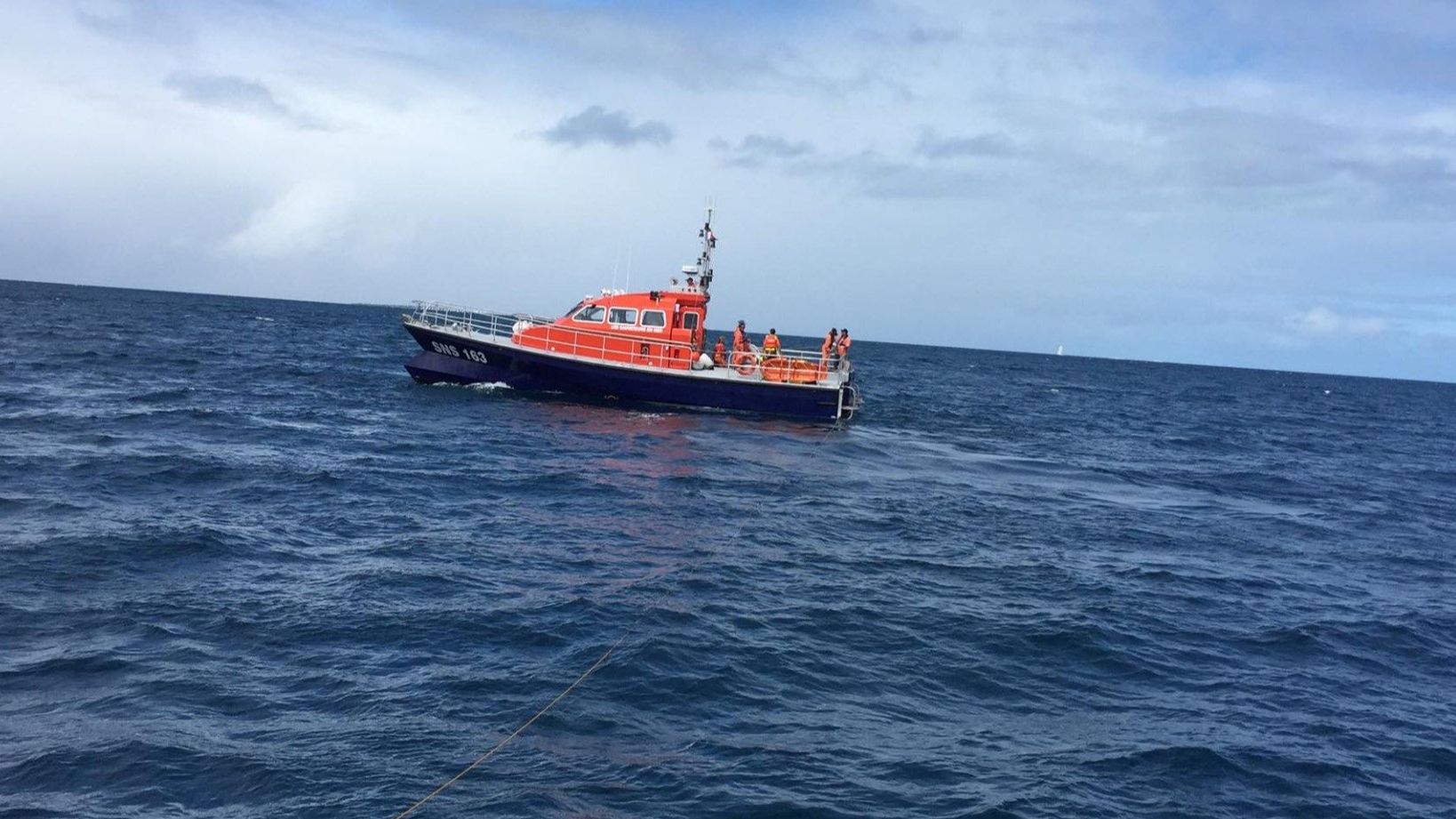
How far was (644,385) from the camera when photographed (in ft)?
97.2

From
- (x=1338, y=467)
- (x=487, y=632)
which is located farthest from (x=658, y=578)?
(x=1338, y=467)

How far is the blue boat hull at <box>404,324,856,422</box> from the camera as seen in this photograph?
97.0 ft

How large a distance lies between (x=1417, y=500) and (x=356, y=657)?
27.6m

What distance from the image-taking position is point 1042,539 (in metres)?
17.7

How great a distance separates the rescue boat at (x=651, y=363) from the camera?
2970 cm

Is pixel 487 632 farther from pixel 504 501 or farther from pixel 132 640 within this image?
pixel 504 501

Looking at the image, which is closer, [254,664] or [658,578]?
[254,664]

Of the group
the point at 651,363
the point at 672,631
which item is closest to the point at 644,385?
the point at 651,363

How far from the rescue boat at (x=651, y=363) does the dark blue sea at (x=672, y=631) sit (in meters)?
4.86

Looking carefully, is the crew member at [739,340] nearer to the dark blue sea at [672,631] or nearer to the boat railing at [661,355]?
the boat railing at [661,355]

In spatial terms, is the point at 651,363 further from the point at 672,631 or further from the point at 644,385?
the point at 672,631

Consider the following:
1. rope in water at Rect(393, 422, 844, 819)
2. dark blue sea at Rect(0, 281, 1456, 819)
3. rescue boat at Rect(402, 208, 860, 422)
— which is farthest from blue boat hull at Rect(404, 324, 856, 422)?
rope in water at Rect(393, 422, 844, 819)

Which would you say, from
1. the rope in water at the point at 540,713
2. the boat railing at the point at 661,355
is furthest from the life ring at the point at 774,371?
the rope in water at the point at 540,713

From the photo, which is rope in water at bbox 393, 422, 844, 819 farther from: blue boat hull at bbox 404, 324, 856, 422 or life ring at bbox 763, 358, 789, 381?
life ring at bbox 763, 358, 789, 381
